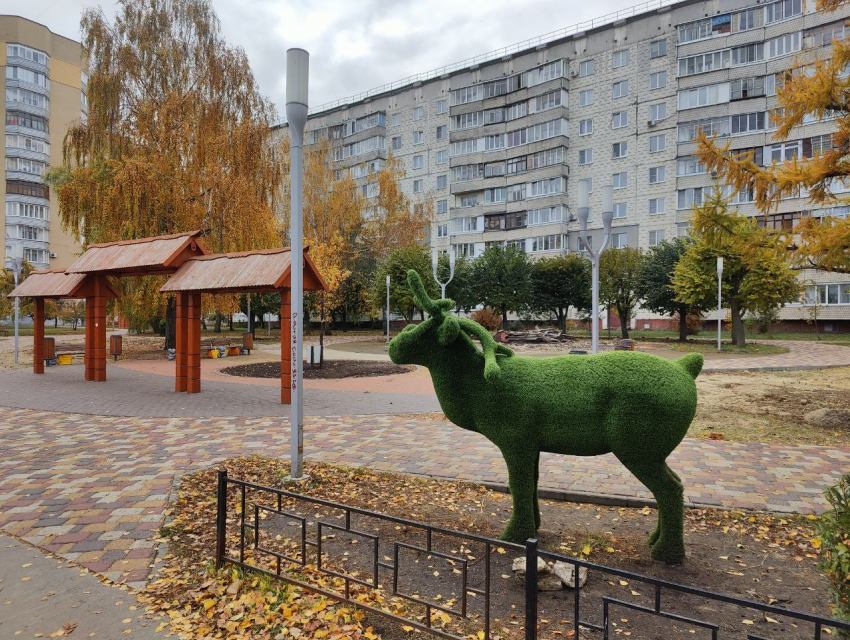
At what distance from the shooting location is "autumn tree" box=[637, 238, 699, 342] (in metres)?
31.2

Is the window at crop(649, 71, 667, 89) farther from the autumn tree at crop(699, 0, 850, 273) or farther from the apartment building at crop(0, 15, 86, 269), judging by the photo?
the apartment building at crop(0, 15, 86, 269)

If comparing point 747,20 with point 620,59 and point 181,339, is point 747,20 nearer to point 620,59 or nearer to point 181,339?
point 620,59

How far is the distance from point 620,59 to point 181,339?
4354cm

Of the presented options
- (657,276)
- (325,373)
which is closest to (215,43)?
(325,373)

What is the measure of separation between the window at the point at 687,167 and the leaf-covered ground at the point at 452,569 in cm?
4123

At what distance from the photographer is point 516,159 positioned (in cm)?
4859

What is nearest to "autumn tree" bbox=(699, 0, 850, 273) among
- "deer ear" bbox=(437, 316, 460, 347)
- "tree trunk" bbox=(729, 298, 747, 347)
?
"deer ear" bbox=(437, 316, 460, 347)

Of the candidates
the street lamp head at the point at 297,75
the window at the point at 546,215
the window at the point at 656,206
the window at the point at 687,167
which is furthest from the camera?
the window at the point at 546,215

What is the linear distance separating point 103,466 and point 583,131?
153 feet

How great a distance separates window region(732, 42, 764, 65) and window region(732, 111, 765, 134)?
3915 mm

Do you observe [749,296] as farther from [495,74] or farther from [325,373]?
[495,74]

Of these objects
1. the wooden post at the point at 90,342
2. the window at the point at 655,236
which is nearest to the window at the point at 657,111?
the window at the point at 655,236

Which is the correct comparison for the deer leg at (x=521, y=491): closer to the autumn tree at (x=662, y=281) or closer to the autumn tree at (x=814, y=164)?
the autumn tree at (x=814, y=164)

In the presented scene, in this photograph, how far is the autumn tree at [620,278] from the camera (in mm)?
33688
